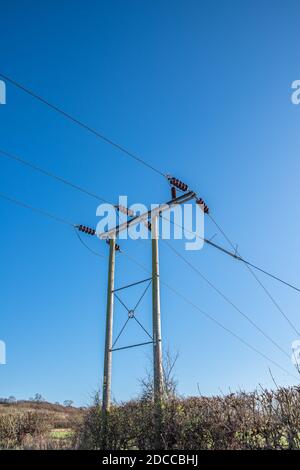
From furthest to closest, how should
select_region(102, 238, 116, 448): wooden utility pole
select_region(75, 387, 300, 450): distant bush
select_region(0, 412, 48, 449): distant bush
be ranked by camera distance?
select_region(0, 412, 48, 449): distant bush → select_region(102, 238, 116, 448): wooden utility pole → select_region(75, 387, 300, 450): distant bush

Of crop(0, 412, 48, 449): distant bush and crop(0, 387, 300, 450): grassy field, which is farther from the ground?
crop(0, 387, 300, 450): grassy field

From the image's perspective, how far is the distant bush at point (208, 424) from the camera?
7770 mm

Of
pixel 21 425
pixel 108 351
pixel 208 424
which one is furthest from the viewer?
pixel 21 425

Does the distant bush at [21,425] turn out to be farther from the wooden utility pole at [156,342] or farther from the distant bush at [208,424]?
the wooden utility pole at [156,342]

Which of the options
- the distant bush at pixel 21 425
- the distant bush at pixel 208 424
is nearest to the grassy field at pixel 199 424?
the distant bush at pixel 208 424

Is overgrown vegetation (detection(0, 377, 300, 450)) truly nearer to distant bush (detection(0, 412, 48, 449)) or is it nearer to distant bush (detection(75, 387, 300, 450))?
distant bush (detection(75, 387, 300, 450))

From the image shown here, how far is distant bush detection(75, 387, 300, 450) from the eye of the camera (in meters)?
7.77

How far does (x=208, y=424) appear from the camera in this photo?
888 cm

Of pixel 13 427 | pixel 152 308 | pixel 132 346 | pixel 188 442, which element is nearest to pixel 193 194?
pixel 152 308

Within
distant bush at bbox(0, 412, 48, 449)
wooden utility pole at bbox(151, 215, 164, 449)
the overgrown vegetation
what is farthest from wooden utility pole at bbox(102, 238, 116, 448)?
distant bush at bbox(0, 412, 48, 449)

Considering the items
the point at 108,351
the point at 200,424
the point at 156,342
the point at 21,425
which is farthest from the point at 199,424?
the point at 21,425

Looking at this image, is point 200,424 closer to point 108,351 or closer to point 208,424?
point 208,424
